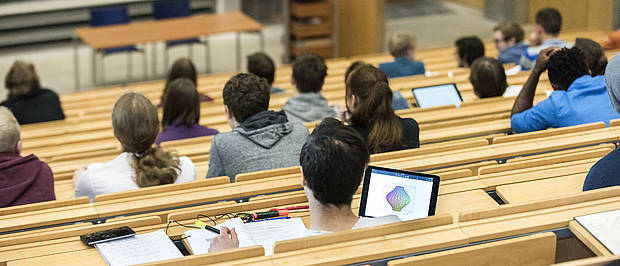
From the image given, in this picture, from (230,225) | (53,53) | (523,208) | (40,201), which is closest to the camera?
(523,208)

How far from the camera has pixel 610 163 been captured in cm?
268

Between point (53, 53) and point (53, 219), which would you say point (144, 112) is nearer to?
point (53, 219)

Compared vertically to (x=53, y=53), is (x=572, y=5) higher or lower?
higher

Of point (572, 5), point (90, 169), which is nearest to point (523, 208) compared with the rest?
point (90, 169)

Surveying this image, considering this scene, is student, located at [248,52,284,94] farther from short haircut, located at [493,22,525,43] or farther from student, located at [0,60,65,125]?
short haircut, located at [493,22,525,43]

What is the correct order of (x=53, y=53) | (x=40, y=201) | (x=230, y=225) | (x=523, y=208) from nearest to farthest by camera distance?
(x=523, y=208) < (x=230, y=225) < (x=40, y=201) < (x=53, y=53)

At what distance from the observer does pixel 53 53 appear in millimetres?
11656

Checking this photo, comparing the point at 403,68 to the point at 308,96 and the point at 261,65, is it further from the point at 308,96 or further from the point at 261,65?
the point at 308,96

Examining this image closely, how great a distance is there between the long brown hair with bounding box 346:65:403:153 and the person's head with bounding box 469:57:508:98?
1419 mm

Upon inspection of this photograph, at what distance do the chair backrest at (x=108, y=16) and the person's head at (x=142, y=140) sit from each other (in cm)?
690

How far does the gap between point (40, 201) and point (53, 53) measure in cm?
881

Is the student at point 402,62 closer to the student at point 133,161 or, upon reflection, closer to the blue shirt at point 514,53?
the blue shirt at point 514,53

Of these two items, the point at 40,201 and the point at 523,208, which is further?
the point at 40,201

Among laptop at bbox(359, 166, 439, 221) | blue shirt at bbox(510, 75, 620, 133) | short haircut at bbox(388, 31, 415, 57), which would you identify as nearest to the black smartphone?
laptop at bbox(359, 166, 439, 221)
